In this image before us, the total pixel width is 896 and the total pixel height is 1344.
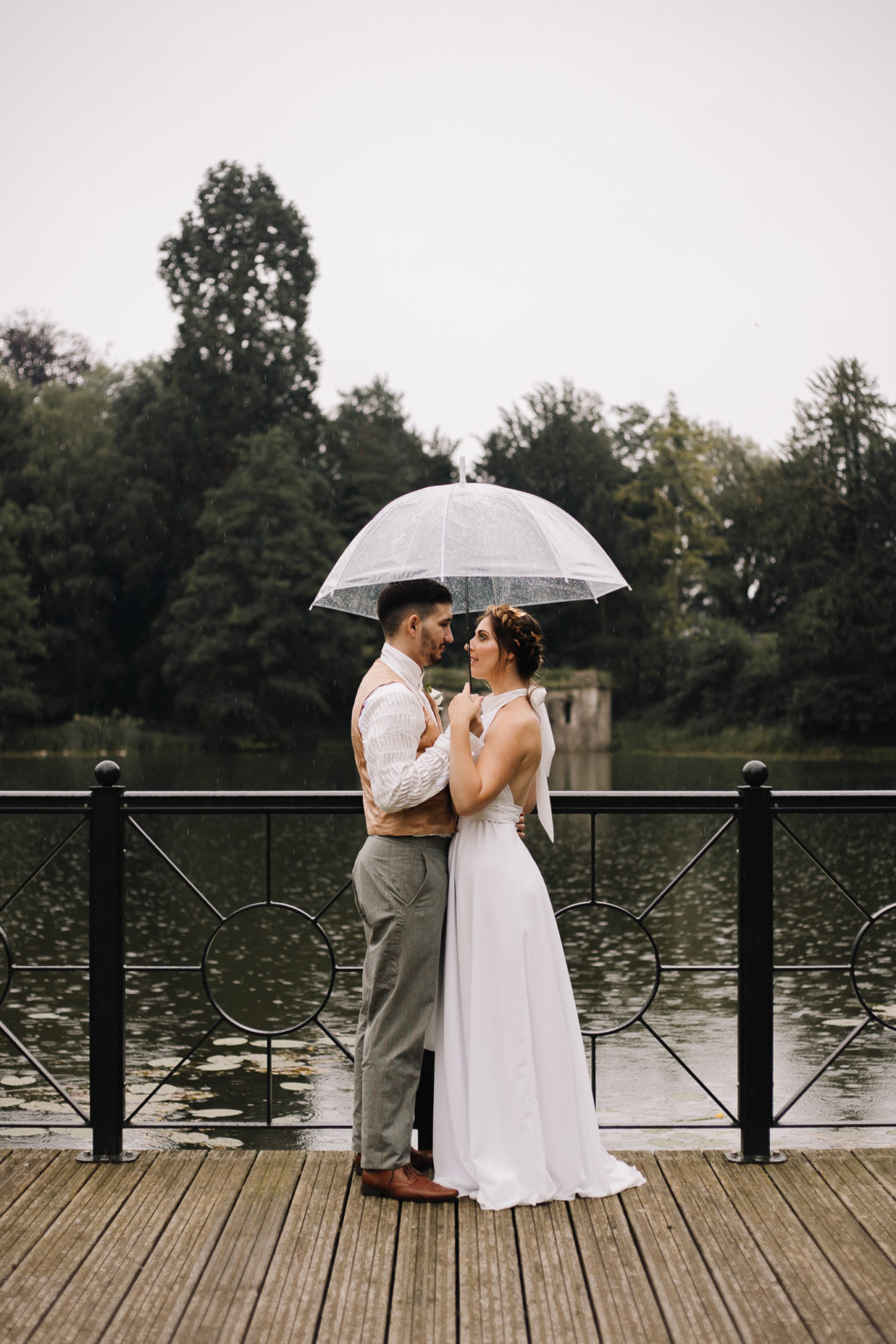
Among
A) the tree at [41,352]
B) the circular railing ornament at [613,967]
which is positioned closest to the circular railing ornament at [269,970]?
the circular railing ornament at [613,967]

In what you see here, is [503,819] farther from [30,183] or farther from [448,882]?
[30,183]

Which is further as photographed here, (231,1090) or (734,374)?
(734,374)

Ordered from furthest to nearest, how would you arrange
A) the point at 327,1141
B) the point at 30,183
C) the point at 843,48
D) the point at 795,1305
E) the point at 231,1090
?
the point at 30,183
the point at 843,48
the point at 231,1090
the point at 327,1141
the point at 795,1305

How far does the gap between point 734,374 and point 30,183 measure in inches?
1089

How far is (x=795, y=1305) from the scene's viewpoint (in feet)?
9.39

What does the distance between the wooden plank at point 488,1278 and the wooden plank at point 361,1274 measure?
169mm

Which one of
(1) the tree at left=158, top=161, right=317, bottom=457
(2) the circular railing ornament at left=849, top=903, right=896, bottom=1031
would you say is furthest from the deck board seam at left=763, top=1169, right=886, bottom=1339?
(1) the tree at left=158, top=161, right=317, bottom=457

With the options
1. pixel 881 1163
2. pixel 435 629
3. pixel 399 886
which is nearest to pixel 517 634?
pixel 435 629

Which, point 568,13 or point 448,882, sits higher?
point 568,13

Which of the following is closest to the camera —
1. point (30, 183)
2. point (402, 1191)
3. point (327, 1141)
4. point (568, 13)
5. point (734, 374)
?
point (402, 1191)

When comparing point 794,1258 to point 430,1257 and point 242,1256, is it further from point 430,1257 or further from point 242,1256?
point 242,1256

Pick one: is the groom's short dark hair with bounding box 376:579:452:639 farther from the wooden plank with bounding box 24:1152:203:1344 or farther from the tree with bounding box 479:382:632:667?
the tree with bounding box 479:382:632:667

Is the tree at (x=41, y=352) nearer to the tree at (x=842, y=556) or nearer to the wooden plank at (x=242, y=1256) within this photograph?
the tree at (x=842, y=556)

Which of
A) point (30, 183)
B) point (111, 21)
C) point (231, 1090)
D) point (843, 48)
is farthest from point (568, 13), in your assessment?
point (231, 1090)
